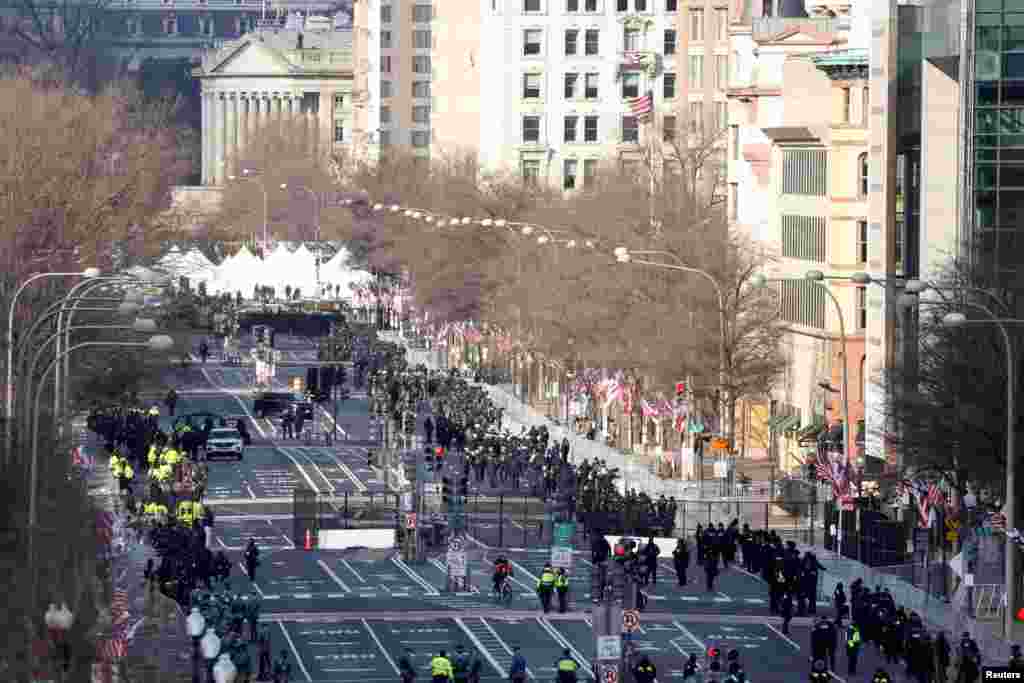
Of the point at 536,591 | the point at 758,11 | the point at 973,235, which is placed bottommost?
the point at 536,591

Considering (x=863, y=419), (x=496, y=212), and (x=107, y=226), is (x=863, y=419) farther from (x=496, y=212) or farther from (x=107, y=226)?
(x=496, y=212)

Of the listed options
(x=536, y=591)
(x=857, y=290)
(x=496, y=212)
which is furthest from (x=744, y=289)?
(x=496, y=212)

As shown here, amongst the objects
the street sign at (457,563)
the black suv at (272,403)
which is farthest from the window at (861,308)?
the street sign at (457,563)

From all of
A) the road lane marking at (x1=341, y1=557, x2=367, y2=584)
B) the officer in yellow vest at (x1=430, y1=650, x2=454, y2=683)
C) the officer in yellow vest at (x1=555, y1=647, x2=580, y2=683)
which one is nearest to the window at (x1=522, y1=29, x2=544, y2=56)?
the road lane marking at (x1=341, y1=557, x2=367, y2=584)

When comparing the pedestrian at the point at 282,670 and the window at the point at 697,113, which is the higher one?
the window at the point at 697,113

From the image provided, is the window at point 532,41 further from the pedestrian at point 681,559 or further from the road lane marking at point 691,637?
the road lane marking at point 691,637
